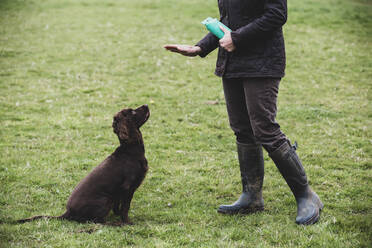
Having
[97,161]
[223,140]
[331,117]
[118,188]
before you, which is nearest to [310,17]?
[331,117]

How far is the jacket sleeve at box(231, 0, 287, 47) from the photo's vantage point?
4012 mm

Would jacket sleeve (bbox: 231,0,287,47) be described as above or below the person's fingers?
above

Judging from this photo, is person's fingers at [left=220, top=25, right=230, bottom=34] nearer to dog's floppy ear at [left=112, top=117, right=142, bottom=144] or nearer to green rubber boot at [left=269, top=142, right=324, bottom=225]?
green rubber boot at [left=269, top=142, right=324, bottom=225]

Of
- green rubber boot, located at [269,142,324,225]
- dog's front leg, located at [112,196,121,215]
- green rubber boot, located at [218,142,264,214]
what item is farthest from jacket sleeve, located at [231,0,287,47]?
dog's front leg, located at [112,196,121,215]

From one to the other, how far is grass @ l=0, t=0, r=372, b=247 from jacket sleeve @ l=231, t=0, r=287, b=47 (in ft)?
6.49

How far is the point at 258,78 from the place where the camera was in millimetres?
4215

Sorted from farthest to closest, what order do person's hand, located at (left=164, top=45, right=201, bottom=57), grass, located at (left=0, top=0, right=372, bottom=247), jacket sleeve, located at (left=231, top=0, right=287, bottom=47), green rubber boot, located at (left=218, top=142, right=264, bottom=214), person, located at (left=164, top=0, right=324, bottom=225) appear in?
green rubber boot, located at (left=218, top=142, right=264, bottom=214)
person's hand, located at (left=164, top=45, right=201, bottom=57)
grass, located at (left=0, top=0, right=372, bottom=247)
person, located at (left=164, top=0, right=324, bottom=225)
jacket sleeve, located at (left=231, top=0, right=287, bottom=47)

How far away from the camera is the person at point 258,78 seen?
4.11 m

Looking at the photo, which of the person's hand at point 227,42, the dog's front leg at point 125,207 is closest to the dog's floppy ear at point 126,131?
the dog's front leg at point 125,207

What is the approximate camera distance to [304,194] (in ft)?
15.1

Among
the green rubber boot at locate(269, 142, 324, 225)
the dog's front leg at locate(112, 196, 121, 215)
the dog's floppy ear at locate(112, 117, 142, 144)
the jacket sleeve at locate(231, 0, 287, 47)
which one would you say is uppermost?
the jacket sleeve at locate(231, 0, 287, 47)

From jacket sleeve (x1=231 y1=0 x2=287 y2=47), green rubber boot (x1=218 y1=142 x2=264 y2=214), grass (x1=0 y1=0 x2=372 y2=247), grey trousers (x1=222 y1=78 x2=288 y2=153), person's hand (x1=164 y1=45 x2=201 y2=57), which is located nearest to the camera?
jacket sleeve (x1=231 y1=0 x2=287 y2=47)

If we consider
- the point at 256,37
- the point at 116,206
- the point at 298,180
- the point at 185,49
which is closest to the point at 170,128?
the point at 116,206

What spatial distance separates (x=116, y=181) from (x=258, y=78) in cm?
188
